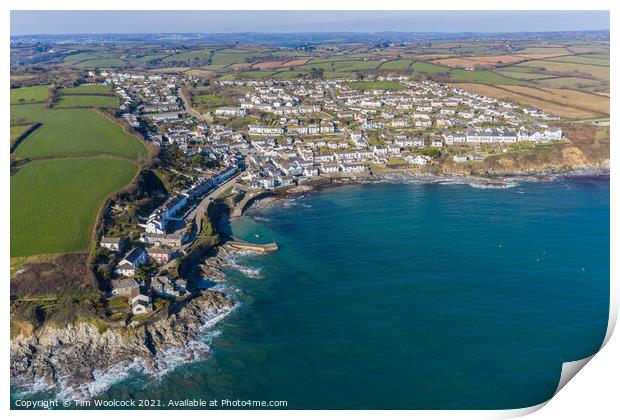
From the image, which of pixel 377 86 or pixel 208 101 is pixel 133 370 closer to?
pixel 208 101

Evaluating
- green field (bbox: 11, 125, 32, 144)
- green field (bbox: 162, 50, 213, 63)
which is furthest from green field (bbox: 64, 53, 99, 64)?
green field (bbox: 11, 125, 32, 144)

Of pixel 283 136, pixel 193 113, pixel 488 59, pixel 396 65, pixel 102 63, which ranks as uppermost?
pixel 488 59

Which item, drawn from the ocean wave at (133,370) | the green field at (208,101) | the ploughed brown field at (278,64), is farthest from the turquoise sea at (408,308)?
the ploughed brown field at (278,64)

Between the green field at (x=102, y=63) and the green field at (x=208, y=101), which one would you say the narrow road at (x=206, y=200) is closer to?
the green field at (x=208, y=101)

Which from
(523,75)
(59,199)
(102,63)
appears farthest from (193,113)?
(523,75)

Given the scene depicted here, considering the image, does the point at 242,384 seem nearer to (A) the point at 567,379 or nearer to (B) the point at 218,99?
(A) the point at 567,379

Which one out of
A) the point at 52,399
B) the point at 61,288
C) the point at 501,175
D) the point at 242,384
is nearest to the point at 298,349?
the point at 242,384
